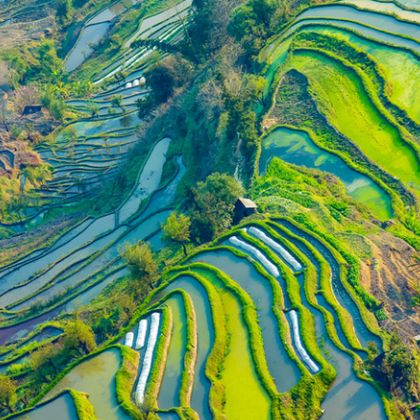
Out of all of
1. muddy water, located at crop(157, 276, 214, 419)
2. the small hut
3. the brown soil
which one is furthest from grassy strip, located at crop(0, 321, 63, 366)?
the brown soil

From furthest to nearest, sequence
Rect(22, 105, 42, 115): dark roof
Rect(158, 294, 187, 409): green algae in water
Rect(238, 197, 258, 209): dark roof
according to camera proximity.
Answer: Rect(22, 105, 42, 115): dark roof, Rect(238, 197, 258, 209): dark roof, Rect(158, 294, 187, 409): green algae in water

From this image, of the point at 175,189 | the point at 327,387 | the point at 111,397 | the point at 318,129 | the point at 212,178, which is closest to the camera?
the point at 327,387

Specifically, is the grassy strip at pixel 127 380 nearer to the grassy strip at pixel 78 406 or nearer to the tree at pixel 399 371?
the grassy strip at pixel 78 406

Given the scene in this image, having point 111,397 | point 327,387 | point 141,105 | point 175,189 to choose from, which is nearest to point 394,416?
point 327,387

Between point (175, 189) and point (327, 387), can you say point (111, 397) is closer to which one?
point (327, 387)

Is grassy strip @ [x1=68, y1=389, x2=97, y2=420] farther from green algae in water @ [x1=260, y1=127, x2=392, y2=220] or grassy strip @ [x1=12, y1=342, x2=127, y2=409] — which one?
green algae in water @ [x1=260, y1=127, x2=392, y2=220]

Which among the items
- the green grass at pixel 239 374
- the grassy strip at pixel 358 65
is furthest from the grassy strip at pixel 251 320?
the grassy strip at pixel 358 65
